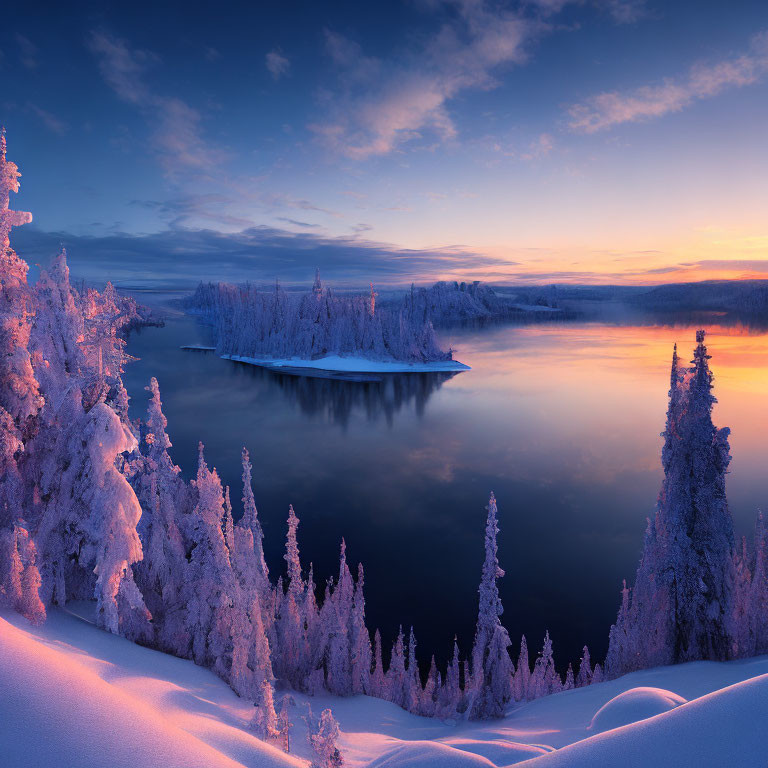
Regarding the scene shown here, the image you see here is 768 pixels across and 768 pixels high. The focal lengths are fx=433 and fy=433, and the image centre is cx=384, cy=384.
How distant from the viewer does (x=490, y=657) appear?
15703 millimetres

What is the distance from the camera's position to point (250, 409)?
225 ft

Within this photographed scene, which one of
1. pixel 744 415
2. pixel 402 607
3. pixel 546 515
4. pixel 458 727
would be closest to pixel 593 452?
pixel 546 515

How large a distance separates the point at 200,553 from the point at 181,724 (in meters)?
8.13

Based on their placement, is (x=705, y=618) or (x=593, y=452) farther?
(x=593, y=452)

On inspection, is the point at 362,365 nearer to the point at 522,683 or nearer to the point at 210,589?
the point at 522,683

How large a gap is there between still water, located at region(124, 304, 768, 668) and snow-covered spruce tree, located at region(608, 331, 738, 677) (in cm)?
1015

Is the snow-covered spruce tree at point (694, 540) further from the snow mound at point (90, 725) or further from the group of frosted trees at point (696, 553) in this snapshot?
the snow mound at point (90, 725)

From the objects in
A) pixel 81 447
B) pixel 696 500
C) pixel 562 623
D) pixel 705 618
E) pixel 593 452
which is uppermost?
pixel 81 447

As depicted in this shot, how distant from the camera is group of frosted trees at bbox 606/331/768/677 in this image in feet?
45.6

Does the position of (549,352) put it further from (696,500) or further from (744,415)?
(696,500)

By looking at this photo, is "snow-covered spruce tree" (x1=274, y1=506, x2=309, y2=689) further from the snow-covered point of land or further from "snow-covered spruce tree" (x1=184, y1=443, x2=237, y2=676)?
the snow-covered point of land

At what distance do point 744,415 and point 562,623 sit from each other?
162ft

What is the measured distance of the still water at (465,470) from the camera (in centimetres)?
2692

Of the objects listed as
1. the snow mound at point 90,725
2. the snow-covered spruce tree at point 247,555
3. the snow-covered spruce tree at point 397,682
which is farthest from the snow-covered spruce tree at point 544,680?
the snow mound at point 90,725
